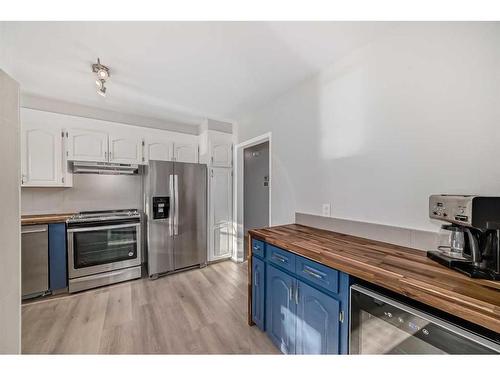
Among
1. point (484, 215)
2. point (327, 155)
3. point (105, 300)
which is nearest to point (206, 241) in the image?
point (105, 300)

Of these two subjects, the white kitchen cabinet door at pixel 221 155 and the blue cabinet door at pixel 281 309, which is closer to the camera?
the blue cabinet door at pixel 281 309

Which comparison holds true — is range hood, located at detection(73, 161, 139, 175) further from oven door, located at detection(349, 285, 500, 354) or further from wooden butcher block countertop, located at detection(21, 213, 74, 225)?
oven door, located at detection(349, 285, 500, 354)

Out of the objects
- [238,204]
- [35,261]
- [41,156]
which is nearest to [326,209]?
[238,204]

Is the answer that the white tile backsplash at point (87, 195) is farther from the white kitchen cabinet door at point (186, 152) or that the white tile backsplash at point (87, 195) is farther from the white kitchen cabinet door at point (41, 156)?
the white kitchen cabinet door at point (186, 152)

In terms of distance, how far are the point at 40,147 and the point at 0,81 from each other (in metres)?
2.08

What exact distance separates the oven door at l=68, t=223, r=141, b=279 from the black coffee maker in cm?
302

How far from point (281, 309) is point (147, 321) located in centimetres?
130

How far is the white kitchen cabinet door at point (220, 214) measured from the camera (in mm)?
3148

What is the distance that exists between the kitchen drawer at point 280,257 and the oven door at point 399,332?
1.38 ft

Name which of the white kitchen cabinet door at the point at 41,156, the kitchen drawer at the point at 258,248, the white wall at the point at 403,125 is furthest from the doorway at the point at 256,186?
the white kitchen cabinet door at the point at 41,156

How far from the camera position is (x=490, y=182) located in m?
0.96

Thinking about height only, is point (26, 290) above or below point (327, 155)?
below

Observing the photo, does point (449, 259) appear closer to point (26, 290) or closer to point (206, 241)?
point (206, 241)

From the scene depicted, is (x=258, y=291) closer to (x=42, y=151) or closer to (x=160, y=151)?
(x=160, y=151)
